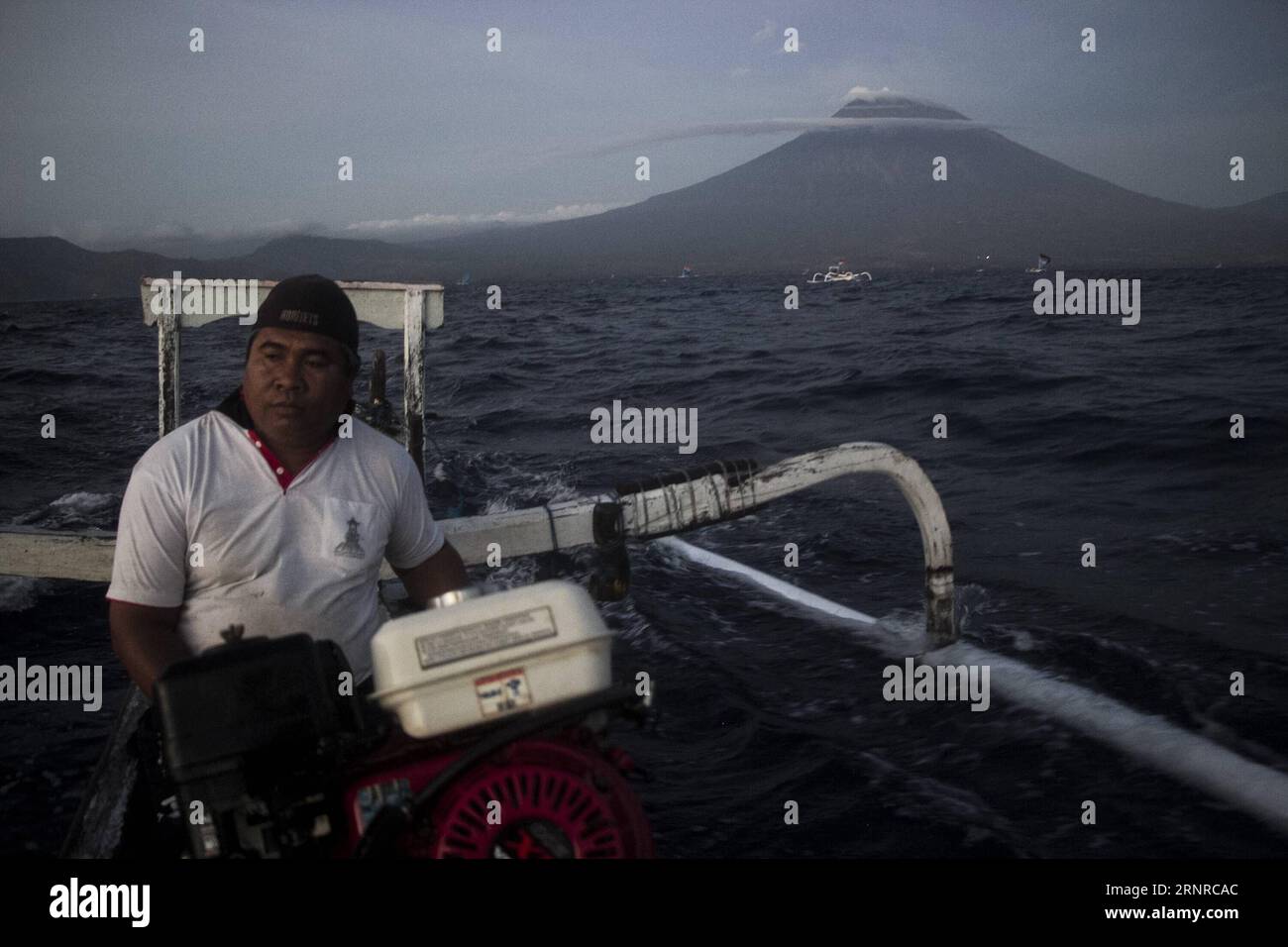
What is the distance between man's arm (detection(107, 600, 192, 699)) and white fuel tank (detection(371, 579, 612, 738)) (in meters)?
0.93

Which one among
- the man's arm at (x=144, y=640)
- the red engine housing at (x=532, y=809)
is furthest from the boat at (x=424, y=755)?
the man's arm at (x=144, y=640)

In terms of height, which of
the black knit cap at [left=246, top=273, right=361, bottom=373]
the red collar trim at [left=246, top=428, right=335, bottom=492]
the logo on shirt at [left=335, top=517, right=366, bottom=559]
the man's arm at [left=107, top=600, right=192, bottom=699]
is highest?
the black knit cap at [left=246, top=273, right=361, bottom=373]

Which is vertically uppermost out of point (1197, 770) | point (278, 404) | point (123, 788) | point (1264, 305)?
point (1264, 305)

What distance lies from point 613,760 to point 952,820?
10.9 feet

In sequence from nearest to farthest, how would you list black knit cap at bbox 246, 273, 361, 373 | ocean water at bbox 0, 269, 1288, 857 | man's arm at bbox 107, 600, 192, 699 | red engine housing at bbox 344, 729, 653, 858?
red engine housing at bbox 344, 729, 653, 858 < man's arm at bbox 107, 600, 192, 699 < black knit cap at bbox 246, 273, 361, 373 < ocean water at bbox 0, 269, 1288, 857

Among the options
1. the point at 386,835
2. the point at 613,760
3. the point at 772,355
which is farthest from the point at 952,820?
the point at 772,355

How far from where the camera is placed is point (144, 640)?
→ 2.97 meters

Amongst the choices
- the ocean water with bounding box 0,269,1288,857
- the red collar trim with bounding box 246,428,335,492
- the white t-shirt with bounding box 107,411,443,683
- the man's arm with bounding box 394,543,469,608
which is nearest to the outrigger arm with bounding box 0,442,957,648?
the ocean water with bounding box 0,269,1288,857

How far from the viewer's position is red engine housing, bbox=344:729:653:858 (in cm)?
223

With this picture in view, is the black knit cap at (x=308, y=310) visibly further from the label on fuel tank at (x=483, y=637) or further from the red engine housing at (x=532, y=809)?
the red engine housing at (x=532, y=809)

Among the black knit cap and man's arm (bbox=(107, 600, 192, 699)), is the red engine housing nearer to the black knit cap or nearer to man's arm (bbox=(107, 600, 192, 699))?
man's arm (bbox=(107, 600, 192, 699))

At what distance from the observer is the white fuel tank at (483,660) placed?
230 cm

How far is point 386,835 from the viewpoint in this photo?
2.16 metres
